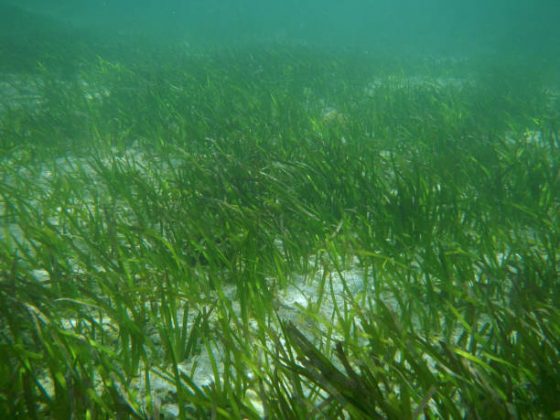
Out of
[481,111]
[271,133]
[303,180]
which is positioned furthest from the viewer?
[481,111]

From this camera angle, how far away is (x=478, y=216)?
9.72 ft

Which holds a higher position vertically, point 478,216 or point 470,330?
point 478,216

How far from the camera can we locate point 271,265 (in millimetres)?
2574

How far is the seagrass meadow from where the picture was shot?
146 centimetres

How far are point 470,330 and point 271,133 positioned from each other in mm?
4727

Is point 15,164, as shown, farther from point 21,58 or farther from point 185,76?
point 21,58

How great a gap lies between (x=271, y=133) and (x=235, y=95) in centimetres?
342

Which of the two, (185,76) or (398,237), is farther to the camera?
(185,76)

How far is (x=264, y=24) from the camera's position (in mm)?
36594

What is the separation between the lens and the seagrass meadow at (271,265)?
146 centimetres

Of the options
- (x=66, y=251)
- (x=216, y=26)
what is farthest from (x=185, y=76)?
(x=216, y=26)

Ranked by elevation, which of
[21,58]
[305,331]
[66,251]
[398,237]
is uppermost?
[21,58]

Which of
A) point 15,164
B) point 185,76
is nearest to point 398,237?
point 15,164

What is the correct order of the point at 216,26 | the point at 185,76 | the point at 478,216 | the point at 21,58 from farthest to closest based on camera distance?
the point at 216,26
the point at 21,58
the point at 185,76
the point at 478,216
